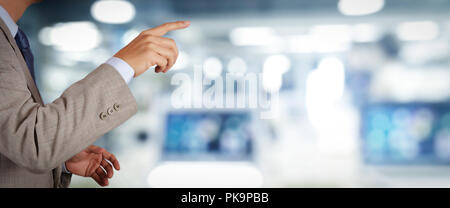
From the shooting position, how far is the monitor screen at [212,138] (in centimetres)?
263

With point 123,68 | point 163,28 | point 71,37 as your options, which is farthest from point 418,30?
point 71,37

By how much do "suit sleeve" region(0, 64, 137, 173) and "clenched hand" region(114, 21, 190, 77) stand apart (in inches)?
2.1

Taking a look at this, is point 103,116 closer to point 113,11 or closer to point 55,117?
point 55,117

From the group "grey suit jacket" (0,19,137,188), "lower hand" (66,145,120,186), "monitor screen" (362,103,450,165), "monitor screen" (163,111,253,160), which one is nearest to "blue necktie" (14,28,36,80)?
"grey suit jacket" (0,19,137,188)

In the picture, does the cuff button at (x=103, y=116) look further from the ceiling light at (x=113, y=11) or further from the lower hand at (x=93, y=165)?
the ceiling light at (x=113, y=11)

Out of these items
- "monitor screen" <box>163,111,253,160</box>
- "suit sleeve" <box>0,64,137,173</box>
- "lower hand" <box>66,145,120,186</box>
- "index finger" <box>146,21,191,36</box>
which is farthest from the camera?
"monitor screen" <box>163,111,253,160</box>

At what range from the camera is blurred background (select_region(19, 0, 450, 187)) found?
2.57 meters

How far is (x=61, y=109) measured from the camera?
52cm

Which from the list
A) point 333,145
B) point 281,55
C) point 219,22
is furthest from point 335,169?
point 219,22

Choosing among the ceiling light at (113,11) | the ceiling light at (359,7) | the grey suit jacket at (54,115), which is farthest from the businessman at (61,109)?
the ceiling light at (359,7)

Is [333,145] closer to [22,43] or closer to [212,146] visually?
[212,146]

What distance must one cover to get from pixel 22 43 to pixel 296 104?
2.31 m

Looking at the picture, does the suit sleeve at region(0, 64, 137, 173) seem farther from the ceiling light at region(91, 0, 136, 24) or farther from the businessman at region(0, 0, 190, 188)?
the ceiling light at region(91, 0, 136, 24)

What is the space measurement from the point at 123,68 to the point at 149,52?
0.06 m
